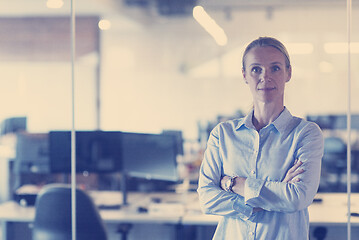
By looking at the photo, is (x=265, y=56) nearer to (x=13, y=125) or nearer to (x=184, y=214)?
(x=184, y=214)

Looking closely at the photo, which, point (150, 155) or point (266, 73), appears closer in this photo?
point (266, 73)

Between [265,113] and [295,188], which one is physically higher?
[265,113]

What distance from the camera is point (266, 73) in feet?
8.09

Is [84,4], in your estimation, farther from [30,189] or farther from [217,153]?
[217,153]

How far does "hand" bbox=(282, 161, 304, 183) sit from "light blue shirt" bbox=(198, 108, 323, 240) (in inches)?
0.7

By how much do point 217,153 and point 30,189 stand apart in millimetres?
2612

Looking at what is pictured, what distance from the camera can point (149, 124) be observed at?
9.16 metres

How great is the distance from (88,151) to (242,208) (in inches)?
83.0

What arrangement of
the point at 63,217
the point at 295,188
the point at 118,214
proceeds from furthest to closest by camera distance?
the point at 118,214
the point at 63,217
the point at 295,188

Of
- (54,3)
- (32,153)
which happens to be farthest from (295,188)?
(54,3)

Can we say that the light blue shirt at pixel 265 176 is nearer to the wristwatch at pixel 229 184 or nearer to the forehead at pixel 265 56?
the wristwatch at pixel 229 184

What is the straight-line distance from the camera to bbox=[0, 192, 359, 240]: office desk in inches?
144

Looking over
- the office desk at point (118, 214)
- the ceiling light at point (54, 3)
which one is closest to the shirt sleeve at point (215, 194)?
the office desk at point (118, 214)

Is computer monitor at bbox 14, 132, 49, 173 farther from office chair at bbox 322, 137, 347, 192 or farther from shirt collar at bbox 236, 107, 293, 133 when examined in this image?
office chair at bbox 322, 137, 347, 192
